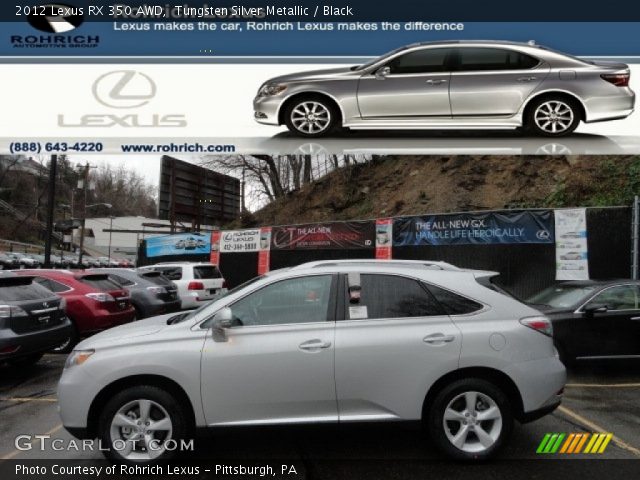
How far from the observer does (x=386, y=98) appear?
4.28 meters

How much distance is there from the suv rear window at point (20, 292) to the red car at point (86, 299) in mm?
1282

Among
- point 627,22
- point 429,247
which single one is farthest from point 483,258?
point 627,22

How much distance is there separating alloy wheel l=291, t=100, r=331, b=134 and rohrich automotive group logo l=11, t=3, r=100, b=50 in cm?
172

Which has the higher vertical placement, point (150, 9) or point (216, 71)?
point (150, 9)

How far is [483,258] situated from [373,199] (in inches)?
296

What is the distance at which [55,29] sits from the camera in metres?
4.18

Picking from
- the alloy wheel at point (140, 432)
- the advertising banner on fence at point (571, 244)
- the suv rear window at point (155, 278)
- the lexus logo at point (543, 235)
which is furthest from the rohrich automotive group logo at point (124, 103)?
the lexus logo at point (543, 235)

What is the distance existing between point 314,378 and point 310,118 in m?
2.16

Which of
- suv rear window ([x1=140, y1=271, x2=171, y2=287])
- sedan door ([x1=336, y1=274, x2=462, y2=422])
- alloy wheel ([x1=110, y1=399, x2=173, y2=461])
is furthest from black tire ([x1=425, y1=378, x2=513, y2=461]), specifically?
suv rear window ([x1=140, y1=271, x2=171, y2=287])

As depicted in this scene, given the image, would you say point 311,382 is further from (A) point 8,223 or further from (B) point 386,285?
(A) point 8,223

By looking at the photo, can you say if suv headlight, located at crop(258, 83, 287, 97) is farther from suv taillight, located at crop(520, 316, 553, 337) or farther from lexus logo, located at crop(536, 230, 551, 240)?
lexus logo, located at crop(536, 230, 551, 240)

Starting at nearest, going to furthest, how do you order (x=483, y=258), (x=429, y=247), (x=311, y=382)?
(x=311, y=382)
(x=483, y=258)
(x=429, y=247)

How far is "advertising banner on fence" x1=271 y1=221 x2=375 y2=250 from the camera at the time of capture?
48.3 feet

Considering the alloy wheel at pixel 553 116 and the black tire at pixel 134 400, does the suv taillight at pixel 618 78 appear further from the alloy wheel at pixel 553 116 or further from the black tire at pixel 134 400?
the black tire at pixel 134 400
